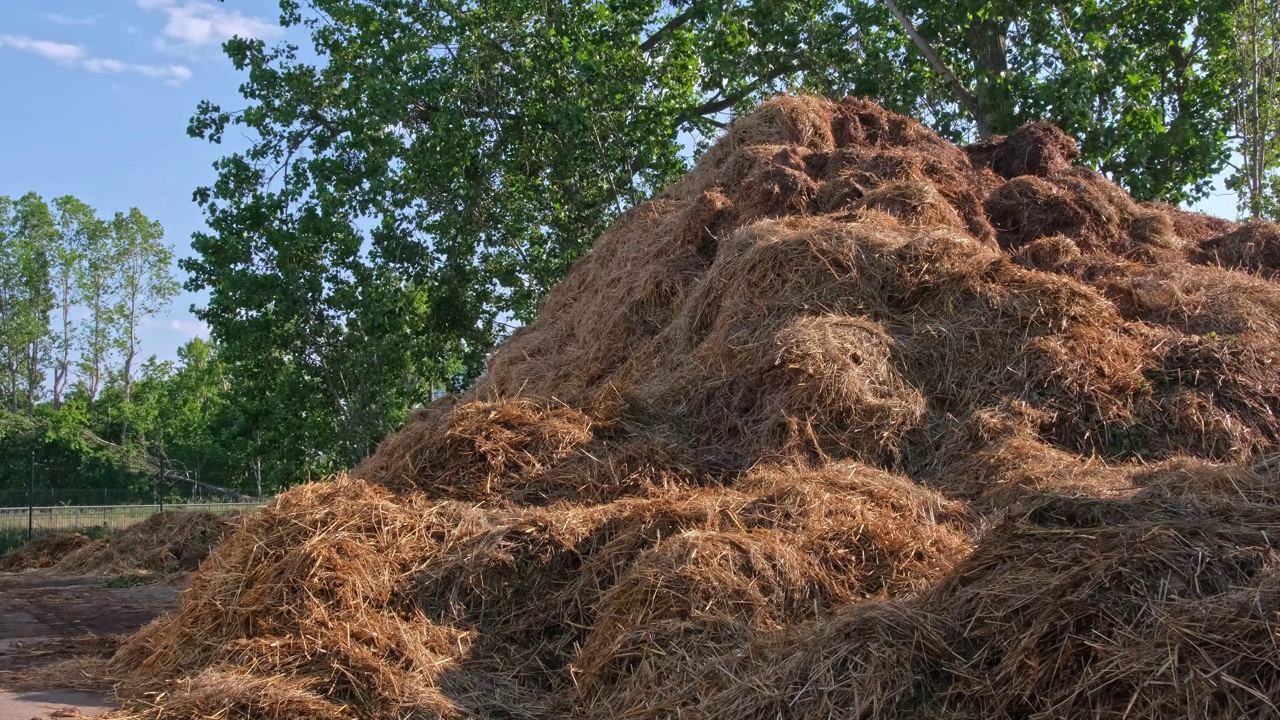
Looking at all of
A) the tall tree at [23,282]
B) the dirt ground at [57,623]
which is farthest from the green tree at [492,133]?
the tall tree at [23,282]

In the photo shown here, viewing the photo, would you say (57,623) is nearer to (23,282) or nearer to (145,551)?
(145,551)

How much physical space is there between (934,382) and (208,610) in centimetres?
447

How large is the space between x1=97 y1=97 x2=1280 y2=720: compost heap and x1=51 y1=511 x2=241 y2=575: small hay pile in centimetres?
613

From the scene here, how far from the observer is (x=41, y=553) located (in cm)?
1672

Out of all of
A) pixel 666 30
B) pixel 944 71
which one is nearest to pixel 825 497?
pixel 944 71

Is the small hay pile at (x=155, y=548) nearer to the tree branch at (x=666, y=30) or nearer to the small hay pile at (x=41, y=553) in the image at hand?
the small hay pile at (x=41, y=553)

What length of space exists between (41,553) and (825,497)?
15.1 metres

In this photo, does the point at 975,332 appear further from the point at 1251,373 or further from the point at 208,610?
the point at 208,610

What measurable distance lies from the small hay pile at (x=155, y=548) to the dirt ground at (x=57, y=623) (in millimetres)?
626

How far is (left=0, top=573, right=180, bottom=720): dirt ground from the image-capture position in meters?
5.41

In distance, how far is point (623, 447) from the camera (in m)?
6.78

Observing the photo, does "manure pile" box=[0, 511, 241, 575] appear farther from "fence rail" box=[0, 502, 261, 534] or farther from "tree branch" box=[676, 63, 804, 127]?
"tree branch" box=[676, 63, 804, 127]

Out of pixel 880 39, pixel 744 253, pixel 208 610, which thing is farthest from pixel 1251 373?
pixel 880 39

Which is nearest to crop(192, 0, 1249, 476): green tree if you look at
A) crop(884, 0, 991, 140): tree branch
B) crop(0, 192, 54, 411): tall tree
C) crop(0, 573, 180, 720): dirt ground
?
crop(884, 0, 991, 140): tree branch
